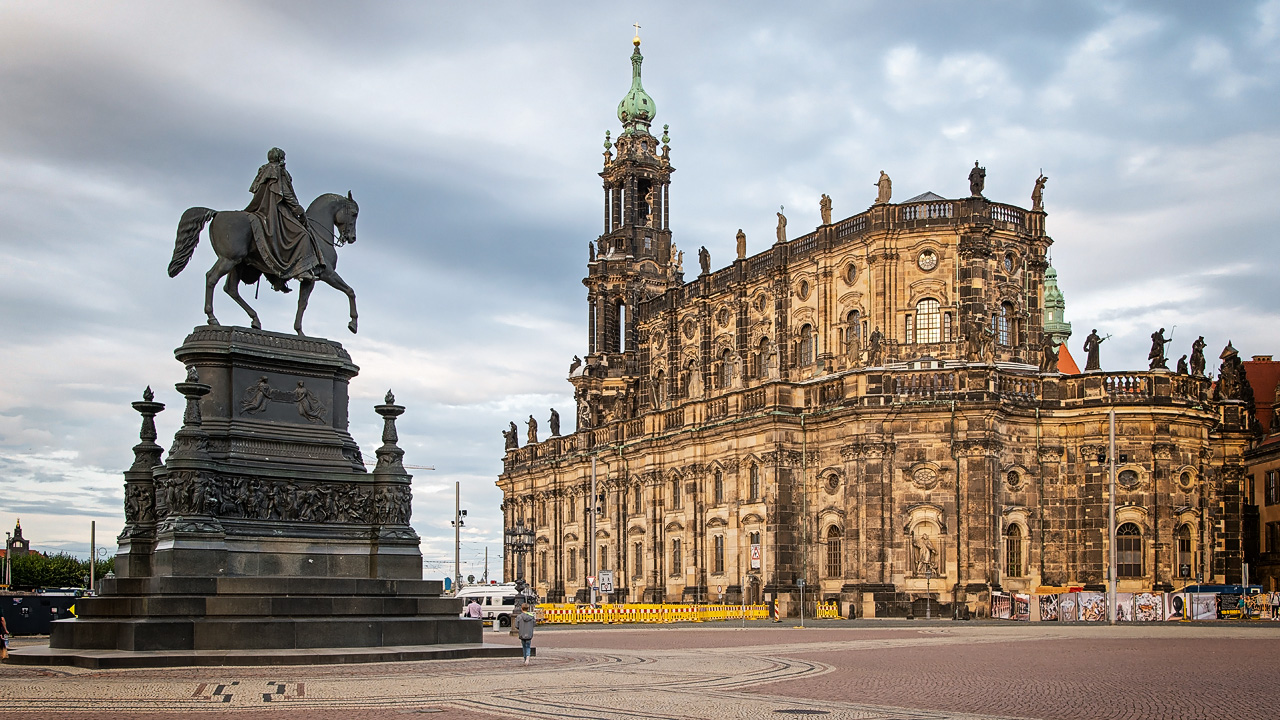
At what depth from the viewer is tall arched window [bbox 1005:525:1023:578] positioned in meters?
60.1

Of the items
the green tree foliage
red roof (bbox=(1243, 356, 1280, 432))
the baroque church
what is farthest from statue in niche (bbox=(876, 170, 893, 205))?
the green tree foliage

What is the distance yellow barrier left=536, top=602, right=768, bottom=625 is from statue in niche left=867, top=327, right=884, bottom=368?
1134 centimetres

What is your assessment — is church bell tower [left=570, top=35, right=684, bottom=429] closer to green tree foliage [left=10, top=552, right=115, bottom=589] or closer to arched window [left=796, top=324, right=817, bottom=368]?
arched window [left=796, top=324, right=817, bottom=368]

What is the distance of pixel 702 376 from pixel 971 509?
21.6 metres

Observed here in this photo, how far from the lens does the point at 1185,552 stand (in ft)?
195

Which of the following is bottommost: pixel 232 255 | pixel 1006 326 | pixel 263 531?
pixel 263 531

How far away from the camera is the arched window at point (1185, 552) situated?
58.9 m

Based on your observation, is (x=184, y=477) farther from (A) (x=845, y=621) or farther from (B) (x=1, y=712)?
(A) (x=845, y=621)

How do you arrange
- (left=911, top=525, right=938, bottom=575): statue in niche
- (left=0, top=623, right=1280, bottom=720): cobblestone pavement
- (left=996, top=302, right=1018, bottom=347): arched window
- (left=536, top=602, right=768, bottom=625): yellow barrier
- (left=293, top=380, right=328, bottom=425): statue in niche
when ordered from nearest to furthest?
(left=0, top=623, right=1280, bottom=720): cobblestone pavement → (left=293, top=380, right=328, bottom=425): statue in niche → (left=536, top=602, right=768, bottom=625): yellow barrier → (left=911, top=525, right=938, bottom=575): statue in niche → (left=996, top=302, right=1018, bottom=347): arched window

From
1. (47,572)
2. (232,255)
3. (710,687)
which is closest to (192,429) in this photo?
(232,255)

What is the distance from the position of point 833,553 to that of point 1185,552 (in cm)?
1517

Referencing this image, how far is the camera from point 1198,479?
2359 inches

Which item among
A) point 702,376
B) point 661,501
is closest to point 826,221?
point 702,376

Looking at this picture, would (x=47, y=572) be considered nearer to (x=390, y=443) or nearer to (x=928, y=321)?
(x=928, y=321)
